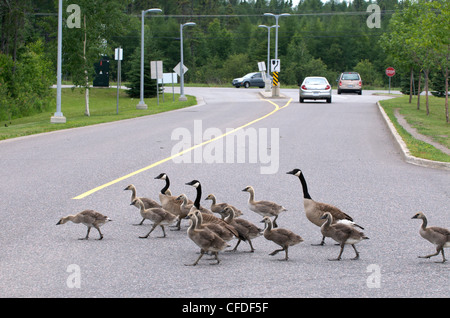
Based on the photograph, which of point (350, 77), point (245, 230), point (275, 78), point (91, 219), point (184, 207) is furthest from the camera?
point (350, 77)

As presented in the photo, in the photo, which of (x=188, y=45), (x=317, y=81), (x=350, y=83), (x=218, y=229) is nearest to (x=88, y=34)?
(x=317, y=81)

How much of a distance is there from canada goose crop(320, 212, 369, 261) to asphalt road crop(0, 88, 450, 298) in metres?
0.23

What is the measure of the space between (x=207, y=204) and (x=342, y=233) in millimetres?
3373

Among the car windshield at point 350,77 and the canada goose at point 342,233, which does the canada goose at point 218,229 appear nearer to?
the canada goose at point 342,233

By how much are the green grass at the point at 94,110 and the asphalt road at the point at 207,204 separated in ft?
17.2

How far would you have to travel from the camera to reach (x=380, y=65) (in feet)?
375

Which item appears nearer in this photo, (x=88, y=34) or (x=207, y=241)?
(x=207, y=241)

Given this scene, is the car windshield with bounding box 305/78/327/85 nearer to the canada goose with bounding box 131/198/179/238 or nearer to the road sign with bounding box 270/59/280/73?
the road sign with bounding box 270/59/280/73

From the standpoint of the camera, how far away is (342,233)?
7.12 m

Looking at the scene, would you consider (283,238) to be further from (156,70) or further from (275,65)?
(275,65)

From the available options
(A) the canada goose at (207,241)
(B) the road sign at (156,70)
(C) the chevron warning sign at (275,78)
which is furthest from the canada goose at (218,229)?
(C) the chevron warning sign at (275,78)

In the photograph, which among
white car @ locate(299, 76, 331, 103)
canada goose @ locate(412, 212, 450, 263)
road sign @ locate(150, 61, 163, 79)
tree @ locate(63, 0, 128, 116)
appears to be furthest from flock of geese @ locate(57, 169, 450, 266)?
road sign @ locate(150, 61, 163, 79)

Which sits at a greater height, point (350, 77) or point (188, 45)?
point (188, 45)

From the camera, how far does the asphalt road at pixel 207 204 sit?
19.7 feet
